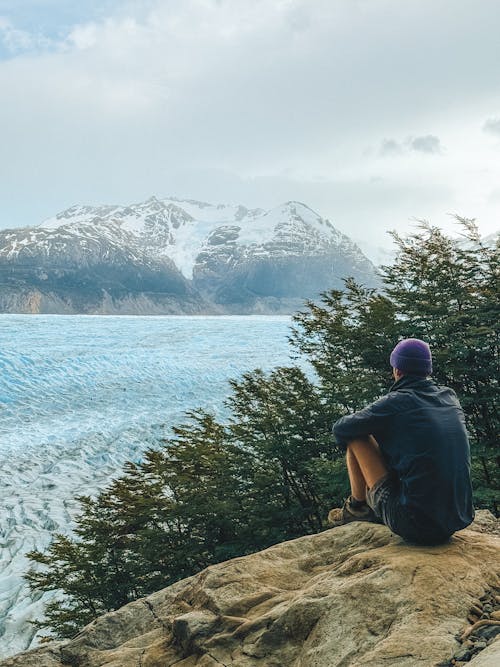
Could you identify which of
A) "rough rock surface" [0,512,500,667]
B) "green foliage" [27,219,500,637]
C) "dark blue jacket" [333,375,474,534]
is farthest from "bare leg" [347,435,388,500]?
"green foliage" [27,219,500,637]

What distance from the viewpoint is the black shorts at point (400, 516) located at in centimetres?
405

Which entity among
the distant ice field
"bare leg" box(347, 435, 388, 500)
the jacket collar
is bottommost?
the distant ice field

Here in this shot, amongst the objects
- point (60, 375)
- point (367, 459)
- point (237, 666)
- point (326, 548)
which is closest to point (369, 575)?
point (367, 459)

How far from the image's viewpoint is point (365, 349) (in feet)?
52.7

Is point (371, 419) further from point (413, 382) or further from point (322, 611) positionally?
point (322, 611)

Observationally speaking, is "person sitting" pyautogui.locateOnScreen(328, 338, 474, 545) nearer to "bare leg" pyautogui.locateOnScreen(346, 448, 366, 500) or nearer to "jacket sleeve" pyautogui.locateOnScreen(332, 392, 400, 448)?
"jacket sleeve" pyautogui.locateOnScreen(332, 392, 400, 448)

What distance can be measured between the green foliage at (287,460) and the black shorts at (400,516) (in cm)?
905

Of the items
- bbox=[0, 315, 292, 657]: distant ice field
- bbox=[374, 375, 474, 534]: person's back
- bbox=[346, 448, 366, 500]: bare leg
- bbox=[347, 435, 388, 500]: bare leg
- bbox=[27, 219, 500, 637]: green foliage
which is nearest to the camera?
bbox=[374, 375, 474, 534]: person's back

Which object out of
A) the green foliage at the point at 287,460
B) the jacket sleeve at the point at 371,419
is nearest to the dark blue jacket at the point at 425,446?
the jacket sleeve at the point at 371,419

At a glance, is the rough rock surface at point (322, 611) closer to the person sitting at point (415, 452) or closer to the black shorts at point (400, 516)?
the black shorts at point (400, 516)

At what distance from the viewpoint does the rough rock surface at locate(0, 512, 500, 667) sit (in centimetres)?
337

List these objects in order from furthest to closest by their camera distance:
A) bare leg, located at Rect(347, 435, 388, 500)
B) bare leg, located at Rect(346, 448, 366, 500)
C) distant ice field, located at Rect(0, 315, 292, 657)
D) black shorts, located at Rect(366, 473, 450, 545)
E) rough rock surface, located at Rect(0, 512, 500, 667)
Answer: distant ice field, located at Rect(0, 315, 292, 657), bare leg, located at Rect(346, 448, 366, 500), bare leg, located at Rect(347, 435, 388, 500), black shorts, located at Rect(366, 473, 450, 545), rough rock surface, located at Rect(0, 512, 500, 667)

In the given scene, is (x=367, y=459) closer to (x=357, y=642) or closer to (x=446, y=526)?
(x=446, y=526)

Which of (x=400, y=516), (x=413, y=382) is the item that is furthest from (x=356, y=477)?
(x=413, y=382)
